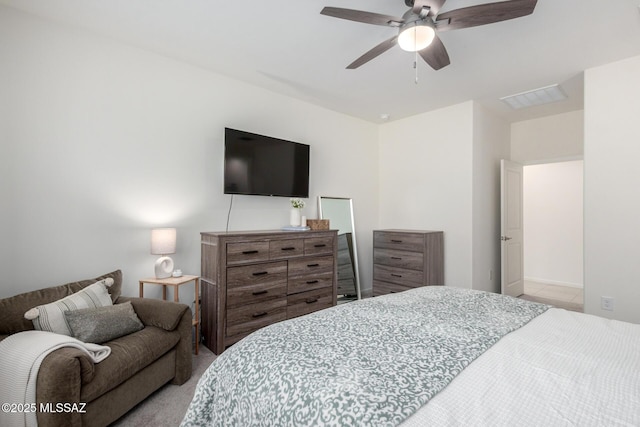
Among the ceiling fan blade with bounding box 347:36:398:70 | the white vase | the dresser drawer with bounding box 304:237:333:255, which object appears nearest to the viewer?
the ceiling fan blade with bounding box 347:36:398:70

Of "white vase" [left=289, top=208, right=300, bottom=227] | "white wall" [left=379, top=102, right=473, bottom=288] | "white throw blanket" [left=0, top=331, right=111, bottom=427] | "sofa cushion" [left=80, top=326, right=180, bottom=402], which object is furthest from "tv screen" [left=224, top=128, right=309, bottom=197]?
"white throw blanket" [left=0, top=331, right=111, bottom=427]

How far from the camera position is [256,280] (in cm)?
285

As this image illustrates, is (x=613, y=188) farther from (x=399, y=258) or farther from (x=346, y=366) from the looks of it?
(x=346, y=366)

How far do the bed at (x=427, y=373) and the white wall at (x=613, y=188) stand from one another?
75.2 inches

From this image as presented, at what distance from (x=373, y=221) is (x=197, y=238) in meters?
2.82

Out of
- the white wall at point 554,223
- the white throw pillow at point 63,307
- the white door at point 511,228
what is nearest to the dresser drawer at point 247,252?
the white throw pillow at point 63,307

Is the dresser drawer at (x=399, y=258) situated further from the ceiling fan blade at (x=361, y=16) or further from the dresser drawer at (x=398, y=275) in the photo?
the ceiling fan blade at (x=361, y=16)

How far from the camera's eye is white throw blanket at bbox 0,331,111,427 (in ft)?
4.54

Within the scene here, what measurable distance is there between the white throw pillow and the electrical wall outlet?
170 inches

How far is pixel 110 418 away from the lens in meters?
1.64

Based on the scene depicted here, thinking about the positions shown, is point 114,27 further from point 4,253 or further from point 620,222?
point 620,222

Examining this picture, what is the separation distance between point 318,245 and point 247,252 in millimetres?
888

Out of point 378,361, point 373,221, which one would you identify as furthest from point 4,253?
point 373,221

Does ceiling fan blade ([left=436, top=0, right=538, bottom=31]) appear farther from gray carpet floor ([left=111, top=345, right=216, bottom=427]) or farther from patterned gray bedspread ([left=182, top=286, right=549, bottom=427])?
gray carpet floor ([left=111, top=345, right=216, bottom=427])
